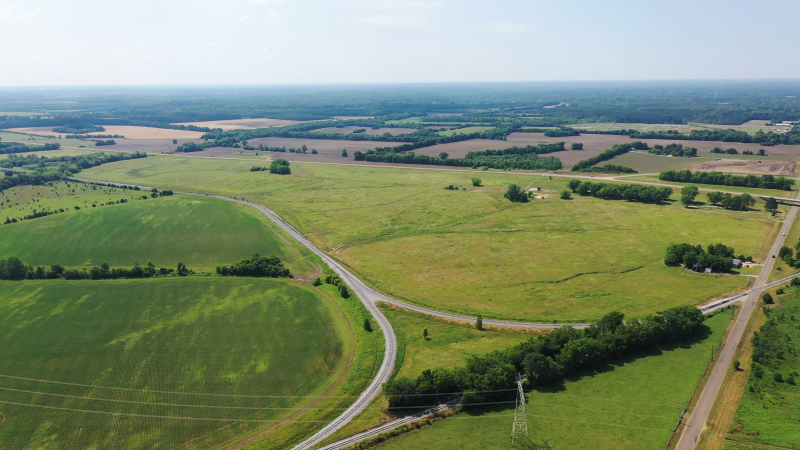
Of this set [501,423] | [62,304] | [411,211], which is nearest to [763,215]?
[411,211]

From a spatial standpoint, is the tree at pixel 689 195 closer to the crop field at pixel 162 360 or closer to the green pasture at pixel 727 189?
the green pasture at pixel 727 189

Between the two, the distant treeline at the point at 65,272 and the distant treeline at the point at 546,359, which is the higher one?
the distant treeline at the point at 65,272

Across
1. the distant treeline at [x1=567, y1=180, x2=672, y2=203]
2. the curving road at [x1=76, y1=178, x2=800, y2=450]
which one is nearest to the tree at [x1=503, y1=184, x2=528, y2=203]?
the distant treeline at [x1=567, y1=180, x2=672, y2=203]

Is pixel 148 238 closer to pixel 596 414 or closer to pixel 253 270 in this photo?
pixel 253 270

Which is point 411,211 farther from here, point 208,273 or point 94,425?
point 94,425

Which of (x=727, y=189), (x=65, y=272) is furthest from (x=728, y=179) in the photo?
(x=65, y=272)

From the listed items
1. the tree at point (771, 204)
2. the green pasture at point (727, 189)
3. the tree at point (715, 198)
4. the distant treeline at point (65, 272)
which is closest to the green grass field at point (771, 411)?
the tree at point (771, 204)

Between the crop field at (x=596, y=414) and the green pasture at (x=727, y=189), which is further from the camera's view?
the green pasture at (x=727, y=189)
